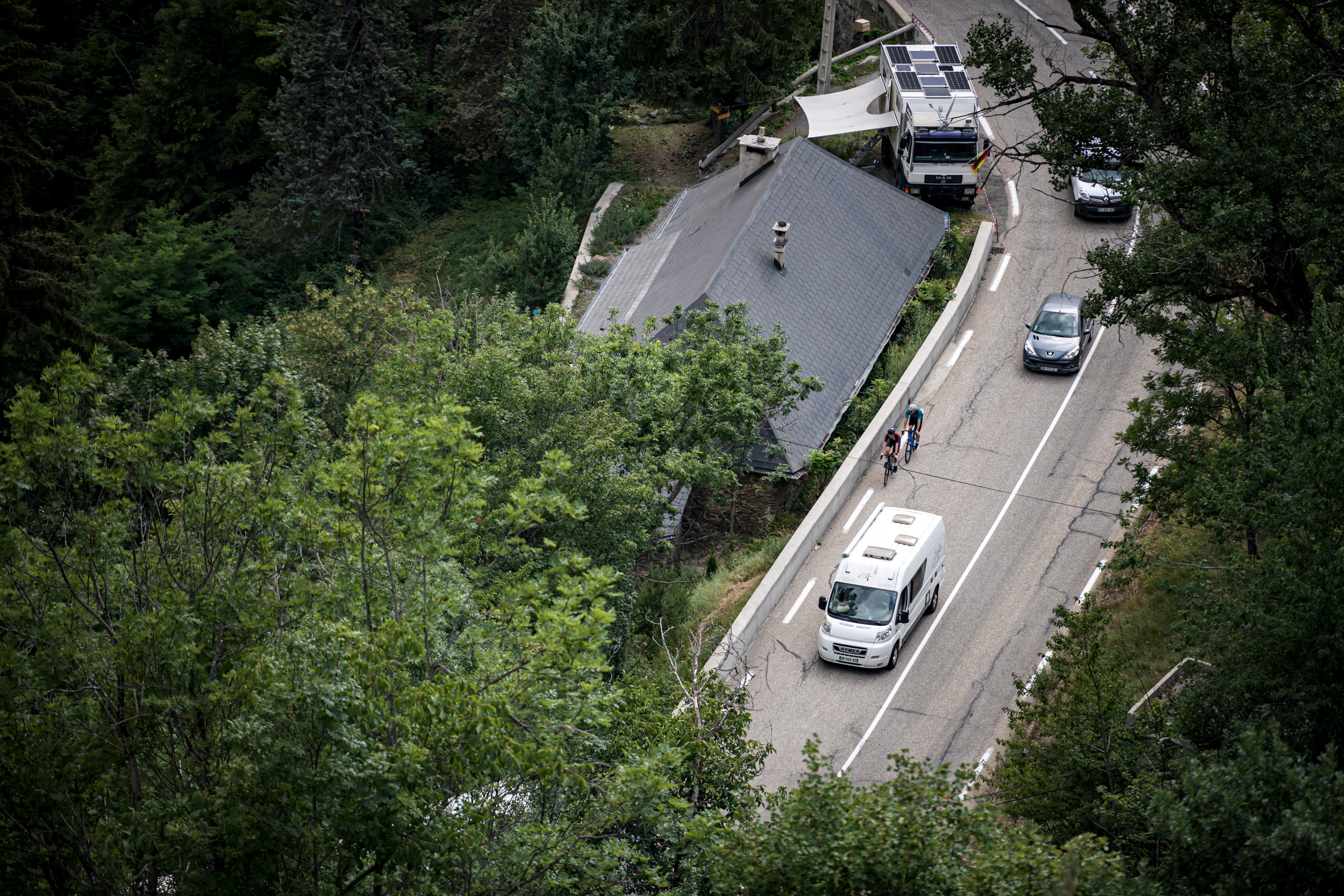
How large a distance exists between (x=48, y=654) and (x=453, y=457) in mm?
4065

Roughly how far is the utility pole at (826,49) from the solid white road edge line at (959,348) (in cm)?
1184

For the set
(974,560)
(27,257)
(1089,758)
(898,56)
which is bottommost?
(974,560)

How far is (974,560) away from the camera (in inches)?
930

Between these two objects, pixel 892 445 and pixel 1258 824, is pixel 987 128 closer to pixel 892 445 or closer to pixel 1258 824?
pixel 892 445

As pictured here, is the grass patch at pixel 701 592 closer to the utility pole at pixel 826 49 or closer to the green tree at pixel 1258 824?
the green tree at pixel 1258 824

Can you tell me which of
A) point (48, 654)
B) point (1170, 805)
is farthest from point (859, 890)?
point (48, 654)

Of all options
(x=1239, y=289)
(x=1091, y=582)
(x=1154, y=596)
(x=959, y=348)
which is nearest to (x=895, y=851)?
(x=1239, y=289)

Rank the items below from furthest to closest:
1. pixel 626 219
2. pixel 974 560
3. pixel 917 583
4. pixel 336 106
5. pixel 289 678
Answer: pixel 336 106 → pixel 626 219 → pixel 974 560 → pixel 917 583 → pixel 289 678

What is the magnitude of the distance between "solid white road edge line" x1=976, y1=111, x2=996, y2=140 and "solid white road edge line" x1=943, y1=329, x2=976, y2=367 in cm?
976

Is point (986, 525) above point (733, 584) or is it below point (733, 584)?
below

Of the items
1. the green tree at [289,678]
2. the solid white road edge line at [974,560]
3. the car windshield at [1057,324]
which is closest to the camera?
the green tree at [289,678]

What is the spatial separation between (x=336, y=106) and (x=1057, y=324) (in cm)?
2666

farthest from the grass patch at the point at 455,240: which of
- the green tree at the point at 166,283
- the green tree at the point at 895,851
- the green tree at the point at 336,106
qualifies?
the green tree at the point at 895,851

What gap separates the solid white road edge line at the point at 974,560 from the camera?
19984mm
